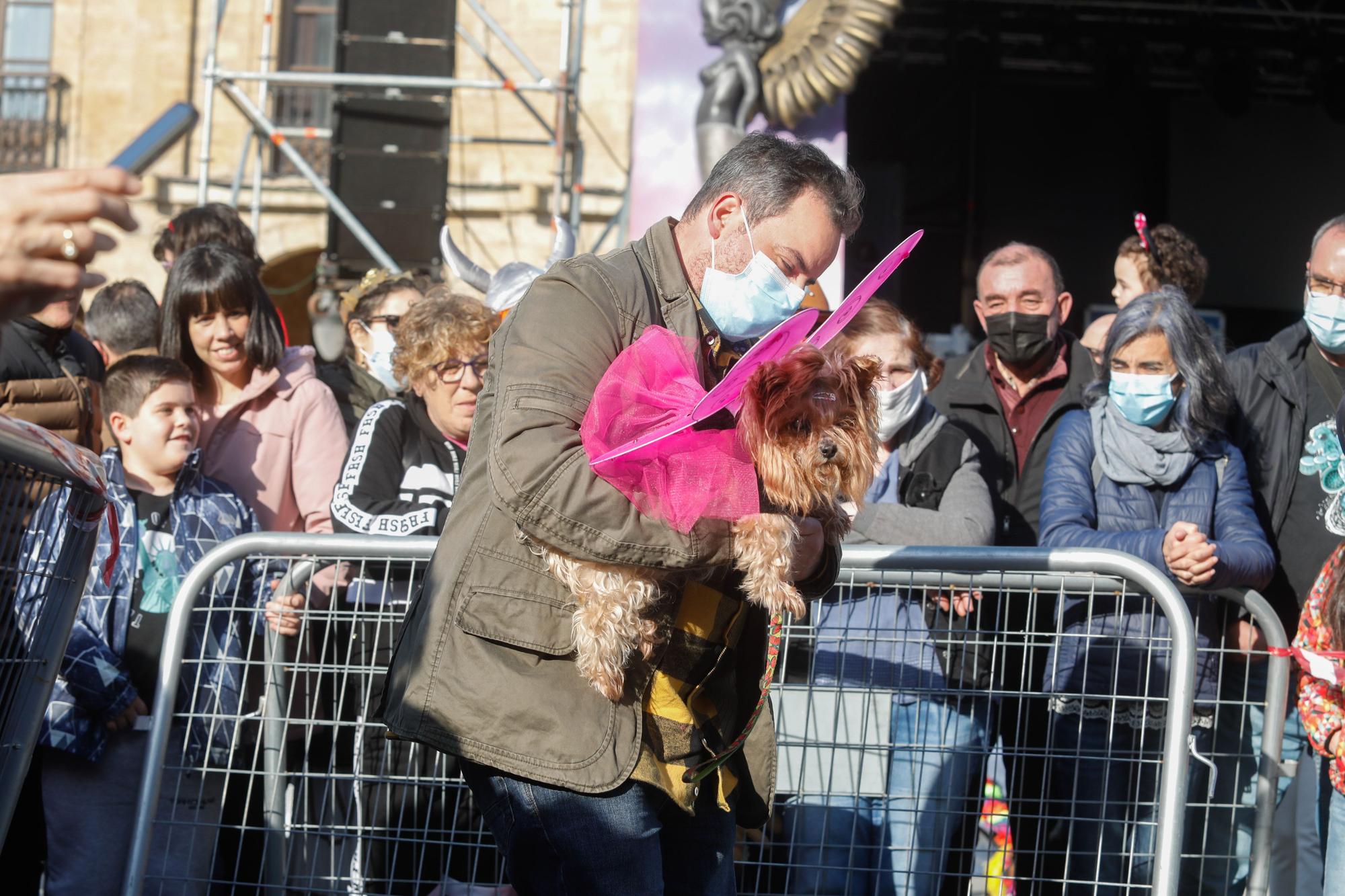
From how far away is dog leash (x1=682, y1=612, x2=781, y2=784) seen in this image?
7.55ft

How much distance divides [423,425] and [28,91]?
51.7 ft

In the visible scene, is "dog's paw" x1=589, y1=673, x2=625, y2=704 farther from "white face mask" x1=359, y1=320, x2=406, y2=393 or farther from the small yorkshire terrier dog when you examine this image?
"white face mask" x1=359, y1=320, x2=406, y2=393

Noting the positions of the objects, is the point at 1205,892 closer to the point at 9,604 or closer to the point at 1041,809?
the point at 1041,809

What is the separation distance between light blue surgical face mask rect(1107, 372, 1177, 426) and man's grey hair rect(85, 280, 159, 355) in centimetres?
338

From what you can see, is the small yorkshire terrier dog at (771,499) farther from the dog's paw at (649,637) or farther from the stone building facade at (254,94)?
the stone building facade at (254,94)

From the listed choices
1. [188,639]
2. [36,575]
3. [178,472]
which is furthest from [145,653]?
[36,575]

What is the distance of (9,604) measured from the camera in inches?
90.6

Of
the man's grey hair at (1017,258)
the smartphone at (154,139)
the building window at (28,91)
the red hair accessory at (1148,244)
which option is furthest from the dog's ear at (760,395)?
the building window at (28,91)

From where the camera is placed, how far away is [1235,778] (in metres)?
3.54

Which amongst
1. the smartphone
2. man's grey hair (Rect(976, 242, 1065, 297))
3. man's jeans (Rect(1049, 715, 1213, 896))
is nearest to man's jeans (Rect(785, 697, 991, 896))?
man's jeans (Rect(1049, 715, 1213, 896))

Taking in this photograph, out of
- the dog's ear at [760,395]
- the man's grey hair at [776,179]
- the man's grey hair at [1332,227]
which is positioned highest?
the man's grey hair at [1332,227]

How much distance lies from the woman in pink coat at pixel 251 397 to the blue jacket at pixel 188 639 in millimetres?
311

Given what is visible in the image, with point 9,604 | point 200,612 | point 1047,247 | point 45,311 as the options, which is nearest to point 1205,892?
point 200,612

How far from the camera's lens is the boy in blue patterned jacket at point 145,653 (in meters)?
3.38
